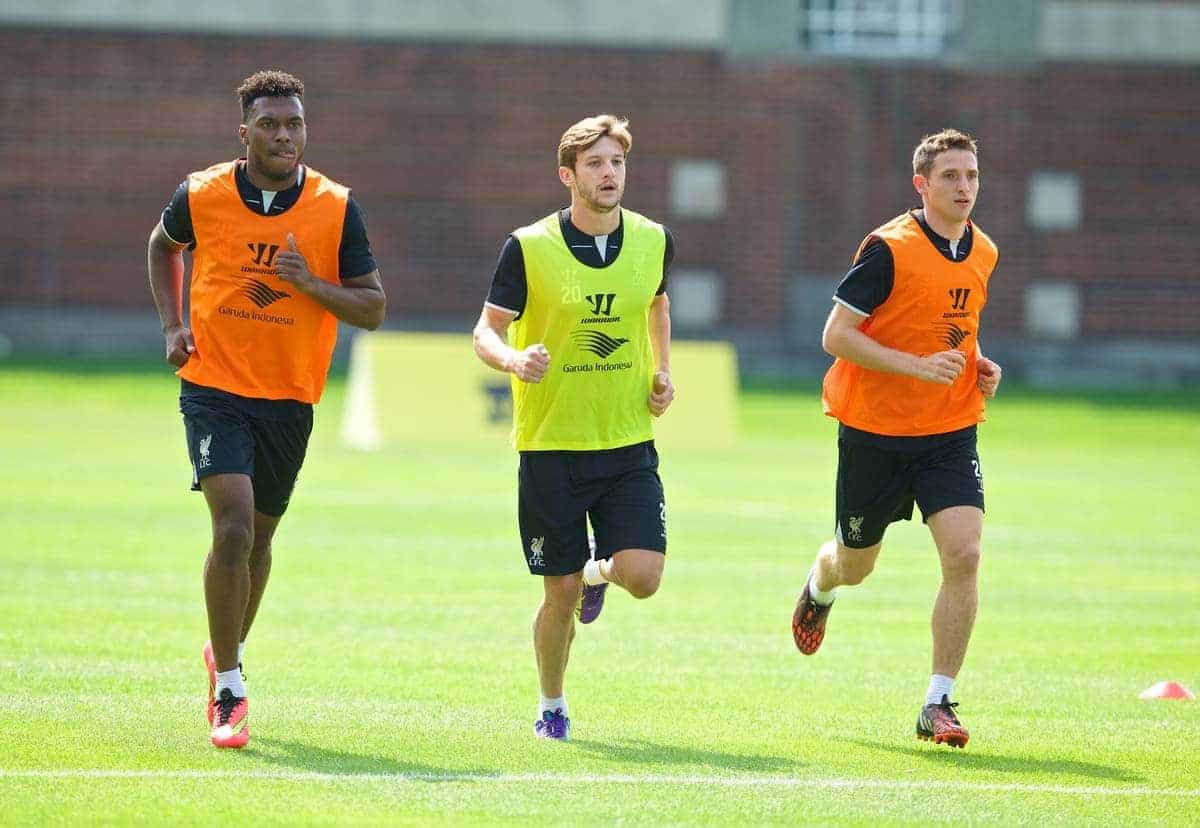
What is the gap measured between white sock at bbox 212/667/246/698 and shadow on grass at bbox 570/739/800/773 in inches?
50.9

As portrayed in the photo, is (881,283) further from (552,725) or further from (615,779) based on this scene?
(615,779)

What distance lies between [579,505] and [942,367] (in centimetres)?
155

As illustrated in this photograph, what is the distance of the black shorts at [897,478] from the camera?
334 inches

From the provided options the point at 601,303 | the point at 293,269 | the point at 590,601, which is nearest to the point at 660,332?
the point at 601,303

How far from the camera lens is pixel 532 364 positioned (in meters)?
7.60

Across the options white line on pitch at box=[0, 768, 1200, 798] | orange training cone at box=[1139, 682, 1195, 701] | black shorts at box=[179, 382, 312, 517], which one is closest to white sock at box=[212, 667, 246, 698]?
white line on pitch at box=[0, 768, 1200, 798]

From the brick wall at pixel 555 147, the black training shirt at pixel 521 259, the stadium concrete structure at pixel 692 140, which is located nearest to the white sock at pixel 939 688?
the black training shirt at pixel 521 259

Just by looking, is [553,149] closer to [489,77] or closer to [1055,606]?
[489,77]

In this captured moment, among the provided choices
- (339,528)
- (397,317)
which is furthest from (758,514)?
(397,317)

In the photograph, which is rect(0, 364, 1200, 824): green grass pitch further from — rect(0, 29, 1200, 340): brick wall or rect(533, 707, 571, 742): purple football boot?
rect(0, 29, 1200, 340): brick wall

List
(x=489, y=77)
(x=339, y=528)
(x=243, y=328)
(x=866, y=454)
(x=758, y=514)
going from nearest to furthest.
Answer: (x=243, y=328) < (x=866, y=454) < (x=339, y=528) < (x=758, y=514) < (x=489, y=77)

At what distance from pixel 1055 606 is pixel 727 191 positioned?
82.2ft

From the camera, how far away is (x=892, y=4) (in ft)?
120

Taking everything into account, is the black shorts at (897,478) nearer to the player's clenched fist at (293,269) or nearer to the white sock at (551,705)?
the white sock at (551,705)
